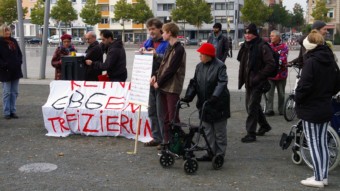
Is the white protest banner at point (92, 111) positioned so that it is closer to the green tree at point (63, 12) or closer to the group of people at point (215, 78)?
the group of people at point (215, 78)

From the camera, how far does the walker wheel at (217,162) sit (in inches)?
258

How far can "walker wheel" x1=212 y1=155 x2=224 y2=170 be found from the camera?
6.54m

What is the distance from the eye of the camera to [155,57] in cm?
750

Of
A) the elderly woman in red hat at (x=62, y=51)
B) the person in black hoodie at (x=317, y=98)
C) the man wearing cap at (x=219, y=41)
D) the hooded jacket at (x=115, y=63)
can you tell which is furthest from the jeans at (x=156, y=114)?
the man wearing cap at (x=219, y=41)

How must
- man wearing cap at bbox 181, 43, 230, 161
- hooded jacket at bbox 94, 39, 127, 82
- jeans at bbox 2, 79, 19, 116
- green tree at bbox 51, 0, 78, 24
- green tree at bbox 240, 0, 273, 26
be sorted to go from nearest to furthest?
1. man wearing cap at bbox 181, 43, 230, 161
2. hooded jacket at bbox 94, 39, 127, 82
3. jeans at bbox 2, 79, 19, 116
4. green tree at bbox 240, 0, 273, 26
5. green tree at bbox 51, 0, 78, 24

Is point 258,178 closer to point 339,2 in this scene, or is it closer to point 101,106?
point 101,106

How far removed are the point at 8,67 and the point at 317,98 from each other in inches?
262

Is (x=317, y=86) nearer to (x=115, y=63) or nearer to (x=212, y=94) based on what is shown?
(x=212, y=94)

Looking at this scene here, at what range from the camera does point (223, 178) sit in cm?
625

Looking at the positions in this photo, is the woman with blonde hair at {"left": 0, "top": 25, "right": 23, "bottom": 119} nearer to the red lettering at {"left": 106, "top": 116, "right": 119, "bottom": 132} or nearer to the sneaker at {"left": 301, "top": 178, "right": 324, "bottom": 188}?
the red lettering at {"left": 106, "top": 116, "right": 119, "bottom": 132}

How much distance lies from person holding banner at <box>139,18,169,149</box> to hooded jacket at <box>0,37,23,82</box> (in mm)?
3668

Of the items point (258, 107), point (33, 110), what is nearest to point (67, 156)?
point (258, 107)

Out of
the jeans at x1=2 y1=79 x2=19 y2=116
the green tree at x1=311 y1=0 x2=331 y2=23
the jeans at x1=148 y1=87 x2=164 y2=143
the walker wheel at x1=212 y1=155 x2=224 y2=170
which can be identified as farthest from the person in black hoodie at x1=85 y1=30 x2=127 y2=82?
the green tree at x1=311 y1=0 x2=331 y2=23

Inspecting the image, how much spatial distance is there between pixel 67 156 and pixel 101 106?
5.34 ft
